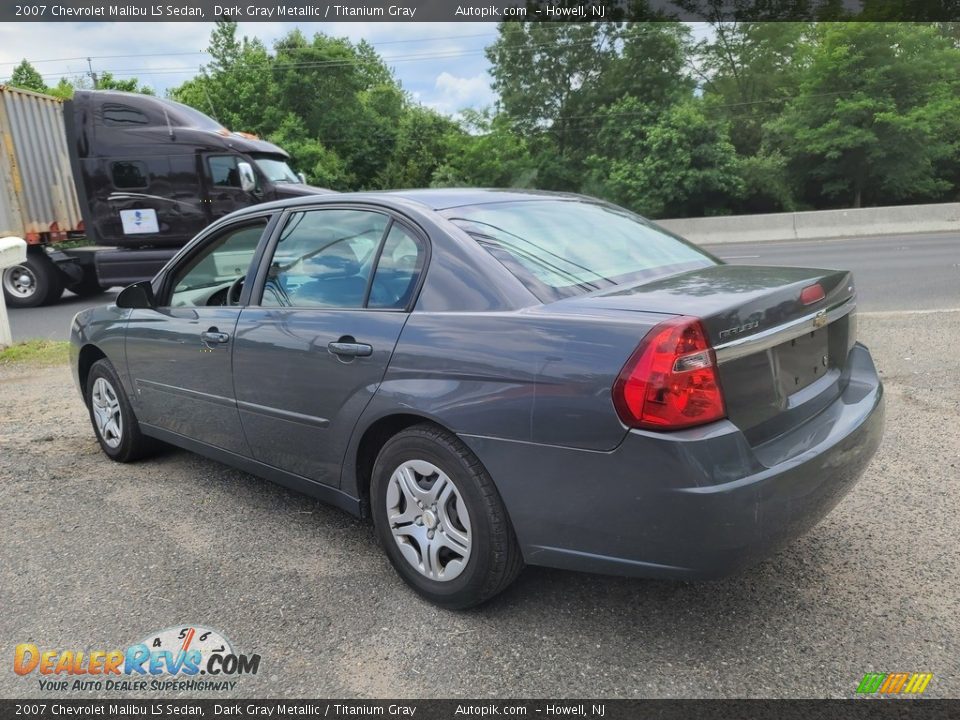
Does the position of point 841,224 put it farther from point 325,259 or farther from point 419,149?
point 325,259

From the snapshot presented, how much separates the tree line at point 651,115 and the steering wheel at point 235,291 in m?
23.3

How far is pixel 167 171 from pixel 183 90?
3335 centimetres

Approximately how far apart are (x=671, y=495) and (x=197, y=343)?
253 centimetres

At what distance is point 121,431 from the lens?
4.40 m

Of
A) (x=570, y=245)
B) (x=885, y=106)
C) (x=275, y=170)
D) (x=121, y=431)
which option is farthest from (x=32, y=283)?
(x=885, y=106)

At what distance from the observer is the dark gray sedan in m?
2.18

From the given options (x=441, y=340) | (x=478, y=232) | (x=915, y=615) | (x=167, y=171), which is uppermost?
(x=167, y=171)

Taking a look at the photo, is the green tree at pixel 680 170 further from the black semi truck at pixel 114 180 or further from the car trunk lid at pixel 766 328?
the car trunk lid at pixel 766 328

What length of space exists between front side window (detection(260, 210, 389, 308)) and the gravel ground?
43.5 inches

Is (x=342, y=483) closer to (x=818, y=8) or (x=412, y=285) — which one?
(x=412, y=285)

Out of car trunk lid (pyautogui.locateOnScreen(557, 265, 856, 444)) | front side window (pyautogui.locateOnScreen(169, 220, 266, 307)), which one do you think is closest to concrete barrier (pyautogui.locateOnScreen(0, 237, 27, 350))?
front side window (pyautogui.locateOnScreen(169, 220, 266, 307))

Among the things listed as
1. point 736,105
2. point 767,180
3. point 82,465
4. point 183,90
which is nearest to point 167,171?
point 82,465

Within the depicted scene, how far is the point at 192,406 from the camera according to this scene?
3787 millimetres

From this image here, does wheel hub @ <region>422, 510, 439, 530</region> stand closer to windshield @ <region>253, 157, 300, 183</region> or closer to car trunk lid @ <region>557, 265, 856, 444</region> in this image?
car trunk lid @ <region>557, 265, 856, 444</region>
